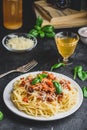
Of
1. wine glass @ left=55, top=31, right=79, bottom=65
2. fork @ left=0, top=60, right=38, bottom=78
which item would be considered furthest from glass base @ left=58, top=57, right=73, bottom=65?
fork @ left=0, top=60, right=38, bottom=78

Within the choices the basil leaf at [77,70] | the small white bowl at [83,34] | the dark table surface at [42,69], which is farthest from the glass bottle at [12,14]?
the basil leaf at [77,70]

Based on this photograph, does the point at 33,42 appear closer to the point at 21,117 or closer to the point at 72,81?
the point at 72,81

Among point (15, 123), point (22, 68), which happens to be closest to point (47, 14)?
point (22, 68)

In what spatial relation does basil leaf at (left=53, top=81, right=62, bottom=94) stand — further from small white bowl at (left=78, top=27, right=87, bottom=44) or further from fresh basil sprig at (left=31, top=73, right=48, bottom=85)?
small white bowl at (left=78, top=27, right=87, bottom=44)

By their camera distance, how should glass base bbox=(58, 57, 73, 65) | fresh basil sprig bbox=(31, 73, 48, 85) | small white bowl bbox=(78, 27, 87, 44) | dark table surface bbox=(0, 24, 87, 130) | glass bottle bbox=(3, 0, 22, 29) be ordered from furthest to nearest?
glass bottle bbox=(3, 0, 22, 29) → small white bowl bbox=(78, 27, 87, 44) → glass base bbox=(58, 57, 73, 65) → fresh basil sprig bbox=(31, 73, 48, 85) → dark table surface bbox=(0, 24, 87, 130)

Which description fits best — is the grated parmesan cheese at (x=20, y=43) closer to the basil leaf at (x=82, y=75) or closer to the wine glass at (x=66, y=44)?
the wine glass at (x=66, y=44)

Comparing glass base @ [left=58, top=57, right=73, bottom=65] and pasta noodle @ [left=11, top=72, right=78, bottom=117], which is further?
glass base @ [left=58, top=57, right=73, bottom=65]
